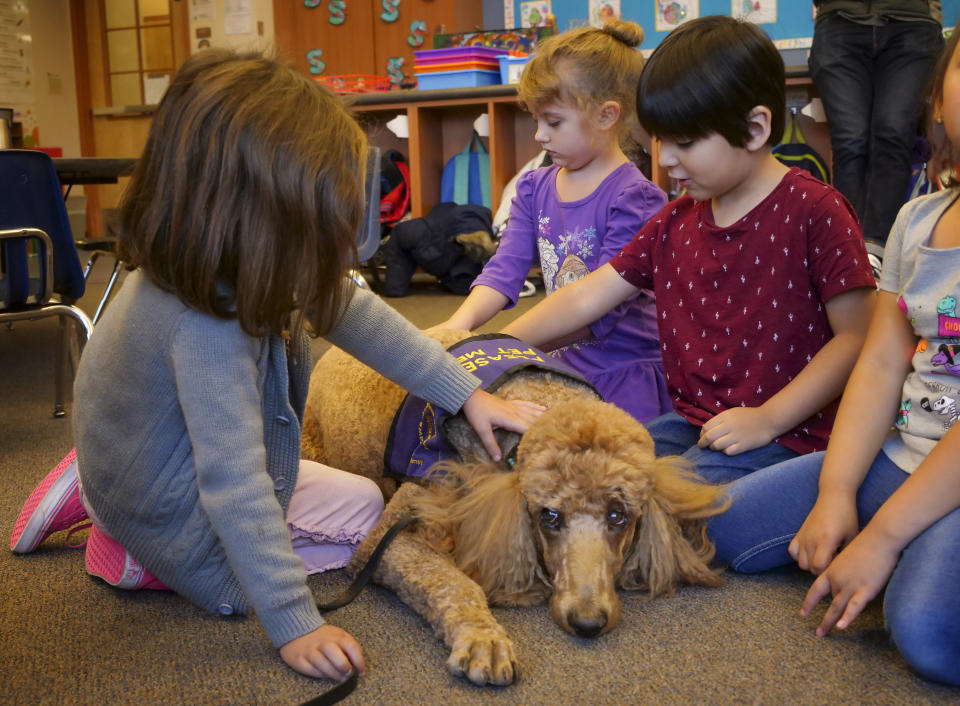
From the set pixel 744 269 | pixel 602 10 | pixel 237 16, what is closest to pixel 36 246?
pixel 744 269

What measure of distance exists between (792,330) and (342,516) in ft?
2.90

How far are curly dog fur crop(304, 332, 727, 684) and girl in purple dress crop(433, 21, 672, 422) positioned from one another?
66 cm

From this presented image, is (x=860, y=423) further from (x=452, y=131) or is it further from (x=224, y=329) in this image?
(x=452, y=131)

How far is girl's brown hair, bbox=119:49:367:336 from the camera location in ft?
3.88

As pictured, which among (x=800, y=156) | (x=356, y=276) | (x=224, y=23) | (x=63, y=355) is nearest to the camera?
(x=63, y=355)

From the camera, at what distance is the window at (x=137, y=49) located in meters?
9.24

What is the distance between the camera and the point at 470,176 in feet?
19.1

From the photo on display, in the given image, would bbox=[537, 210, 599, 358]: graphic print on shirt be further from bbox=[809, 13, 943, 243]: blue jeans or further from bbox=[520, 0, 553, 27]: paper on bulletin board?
bbox=[520, 0, 553, 27]: paper on bulletin board

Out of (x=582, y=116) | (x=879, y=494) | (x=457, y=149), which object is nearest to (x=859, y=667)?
(x=879, y=494)

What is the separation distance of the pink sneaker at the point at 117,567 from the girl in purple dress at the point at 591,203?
0.94 meters

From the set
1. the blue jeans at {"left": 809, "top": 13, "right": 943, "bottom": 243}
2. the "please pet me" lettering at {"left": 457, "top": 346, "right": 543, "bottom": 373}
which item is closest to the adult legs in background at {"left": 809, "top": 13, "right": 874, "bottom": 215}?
the blue jeans at {"left": 809, "top": 13, "right": 943, "bottom": 243}

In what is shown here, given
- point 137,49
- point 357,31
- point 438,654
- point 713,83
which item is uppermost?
point 137,49

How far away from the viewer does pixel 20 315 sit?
2.32m

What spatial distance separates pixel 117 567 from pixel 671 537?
0.89 m
